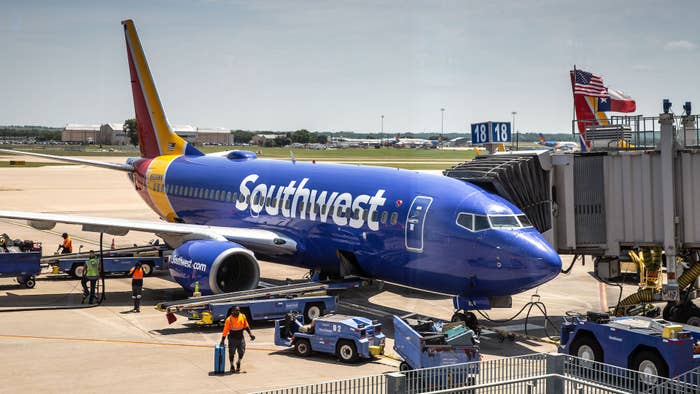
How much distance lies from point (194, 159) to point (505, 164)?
15550 millimetres

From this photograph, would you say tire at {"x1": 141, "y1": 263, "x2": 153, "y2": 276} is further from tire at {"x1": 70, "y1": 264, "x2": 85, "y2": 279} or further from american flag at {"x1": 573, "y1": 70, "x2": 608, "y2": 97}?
american flag at {"x1": 573, "y1": 70, "x2": 608, "y2": 97}

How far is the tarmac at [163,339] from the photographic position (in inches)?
699

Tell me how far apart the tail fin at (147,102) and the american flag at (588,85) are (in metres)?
17.4

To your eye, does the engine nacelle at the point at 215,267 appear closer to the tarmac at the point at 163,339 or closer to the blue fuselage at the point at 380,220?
the tarmac at the point at 163,339

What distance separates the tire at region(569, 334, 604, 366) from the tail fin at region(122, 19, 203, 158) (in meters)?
23.4

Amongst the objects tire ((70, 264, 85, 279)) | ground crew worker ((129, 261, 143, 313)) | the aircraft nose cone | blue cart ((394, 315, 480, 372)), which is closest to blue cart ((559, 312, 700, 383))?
the aircraft nose cone

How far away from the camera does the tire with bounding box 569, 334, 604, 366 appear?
18.7 metres

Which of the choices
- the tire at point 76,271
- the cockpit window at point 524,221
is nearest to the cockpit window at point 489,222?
the cockpit window at point 524,221

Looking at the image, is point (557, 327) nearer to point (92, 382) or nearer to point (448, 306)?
point (448, 306)

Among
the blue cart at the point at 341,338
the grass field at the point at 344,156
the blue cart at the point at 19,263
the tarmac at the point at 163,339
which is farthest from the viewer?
the grass field at the point at 344,156

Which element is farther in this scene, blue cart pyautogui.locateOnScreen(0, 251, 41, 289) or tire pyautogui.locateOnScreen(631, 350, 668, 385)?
blue cart pyautogui.locateOnScreen(0, 251, 41, 289)

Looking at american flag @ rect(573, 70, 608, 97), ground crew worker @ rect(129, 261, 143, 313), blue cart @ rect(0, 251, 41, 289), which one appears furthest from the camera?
american flag @ rect(573, 70, 608, 97)

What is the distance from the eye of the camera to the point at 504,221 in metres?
22.3

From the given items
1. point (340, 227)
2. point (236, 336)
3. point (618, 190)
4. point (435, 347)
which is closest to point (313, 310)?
point (340, 227)
